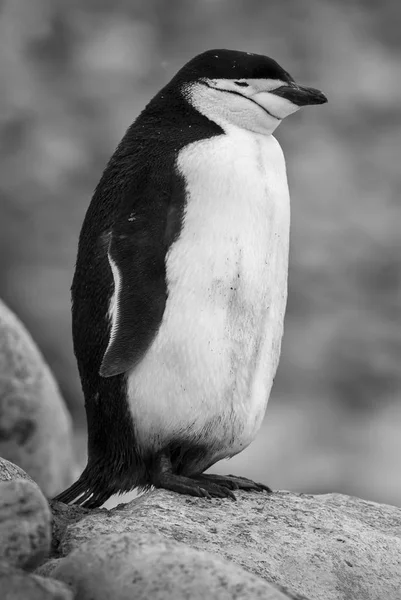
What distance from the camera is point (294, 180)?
426 inches

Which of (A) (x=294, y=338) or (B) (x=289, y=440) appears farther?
(A) (x=294, y=338)

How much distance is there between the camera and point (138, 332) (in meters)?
2.71

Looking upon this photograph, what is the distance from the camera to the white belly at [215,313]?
275 cm

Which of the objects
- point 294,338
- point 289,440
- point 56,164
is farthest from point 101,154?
point 289,440

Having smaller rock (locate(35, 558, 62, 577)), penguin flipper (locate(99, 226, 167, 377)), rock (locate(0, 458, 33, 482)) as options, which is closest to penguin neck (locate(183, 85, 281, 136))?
penguin flipper (locate(99, 226, 167, 377))

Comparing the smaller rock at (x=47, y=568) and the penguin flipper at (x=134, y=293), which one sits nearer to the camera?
the smaller rock at (x=47, y=568)

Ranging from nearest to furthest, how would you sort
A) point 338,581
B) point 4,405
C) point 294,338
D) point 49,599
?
point 49,599, point 338,581, point 4,405, point 294,338

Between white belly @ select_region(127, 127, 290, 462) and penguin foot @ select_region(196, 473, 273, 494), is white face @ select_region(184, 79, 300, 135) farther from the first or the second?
penguin foot @ select_region(196, 473, 273, 494)

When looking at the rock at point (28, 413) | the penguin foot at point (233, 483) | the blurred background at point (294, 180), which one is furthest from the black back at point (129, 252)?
the blurred background at point (294, 180)

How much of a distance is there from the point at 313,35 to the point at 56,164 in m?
3.52

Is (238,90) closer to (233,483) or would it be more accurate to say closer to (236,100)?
(236,100)

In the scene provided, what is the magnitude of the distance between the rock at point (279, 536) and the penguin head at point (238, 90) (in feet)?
3.40

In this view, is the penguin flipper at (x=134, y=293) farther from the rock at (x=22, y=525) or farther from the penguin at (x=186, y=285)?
the rock at (x=22, y=525)

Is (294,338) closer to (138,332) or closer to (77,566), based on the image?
(138,332)
